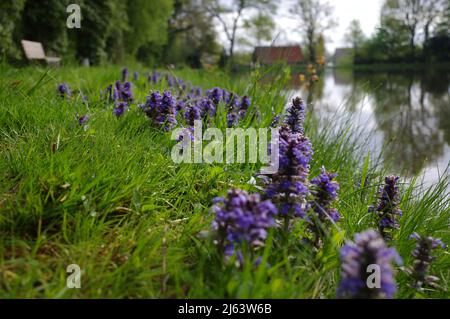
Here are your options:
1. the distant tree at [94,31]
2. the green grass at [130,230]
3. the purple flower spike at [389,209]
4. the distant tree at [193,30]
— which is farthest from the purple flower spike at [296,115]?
the distant tree at [193,30]

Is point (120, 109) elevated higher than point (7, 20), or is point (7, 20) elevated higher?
point (7, 20)

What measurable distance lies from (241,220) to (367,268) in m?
0.44

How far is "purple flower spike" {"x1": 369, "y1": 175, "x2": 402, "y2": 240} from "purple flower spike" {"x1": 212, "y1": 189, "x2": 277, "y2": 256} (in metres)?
0.96

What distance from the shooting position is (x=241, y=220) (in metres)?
1.38

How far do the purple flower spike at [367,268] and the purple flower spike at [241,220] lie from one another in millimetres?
310

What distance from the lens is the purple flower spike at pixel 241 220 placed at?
1394 mm

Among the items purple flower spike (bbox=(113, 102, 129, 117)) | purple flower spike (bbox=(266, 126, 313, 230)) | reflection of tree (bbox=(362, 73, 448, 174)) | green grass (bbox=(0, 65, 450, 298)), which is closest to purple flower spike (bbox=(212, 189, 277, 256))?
green grass (bbox=(0, 65, 450, 298))

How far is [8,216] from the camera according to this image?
168 cm

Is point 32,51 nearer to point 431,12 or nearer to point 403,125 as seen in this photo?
point 403,125

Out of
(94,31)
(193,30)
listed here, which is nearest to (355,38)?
(193,30)

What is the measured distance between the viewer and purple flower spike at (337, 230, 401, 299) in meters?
1.21

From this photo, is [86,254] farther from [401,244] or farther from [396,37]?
[396,37]
